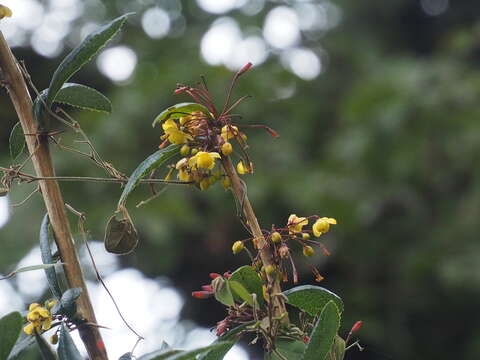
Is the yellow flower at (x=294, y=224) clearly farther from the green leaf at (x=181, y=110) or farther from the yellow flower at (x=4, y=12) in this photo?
the yellow flower at (x=4, y=12)

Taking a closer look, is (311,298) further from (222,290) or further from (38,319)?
(38,319)

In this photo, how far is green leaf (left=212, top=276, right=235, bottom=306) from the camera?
467 millimetres

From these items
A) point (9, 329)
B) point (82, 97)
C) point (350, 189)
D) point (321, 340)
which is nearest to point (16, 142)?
point (82, 97)

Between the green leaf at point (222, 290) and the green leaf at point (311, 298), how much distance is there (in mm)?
46

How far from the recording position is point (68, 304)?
49cm

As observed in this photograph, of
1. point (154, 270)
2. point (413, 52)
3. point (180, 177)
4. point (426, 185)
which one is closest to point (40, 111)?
point (180, 177)

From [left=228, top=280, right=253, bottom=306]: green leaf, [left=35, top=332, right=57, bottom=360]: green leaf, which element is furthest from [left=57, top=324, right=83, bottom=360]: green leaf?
[left=228, top=280, right=253, bottom=306]: green leaf

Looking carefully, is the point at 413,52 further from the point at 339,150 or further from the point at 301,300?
the point at 301,300

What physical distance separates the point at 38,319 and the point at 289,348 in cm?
17

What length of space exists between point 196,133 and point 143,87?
2495 millimetres

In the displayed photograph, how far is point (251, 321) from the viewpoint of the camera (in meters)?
0.47

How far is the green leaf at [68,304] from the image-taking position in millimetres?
484

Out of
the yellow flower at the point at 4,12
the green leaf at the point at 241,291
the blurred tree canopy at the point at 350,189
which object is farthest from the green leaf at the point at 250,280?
the blurred tree canopy at the point at 350,189

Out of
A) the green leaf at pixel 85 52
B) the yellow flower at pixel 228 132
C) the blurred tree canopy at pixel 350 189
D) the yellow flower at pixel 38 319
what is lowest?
the blurred tree canopy at pixel 350 189
